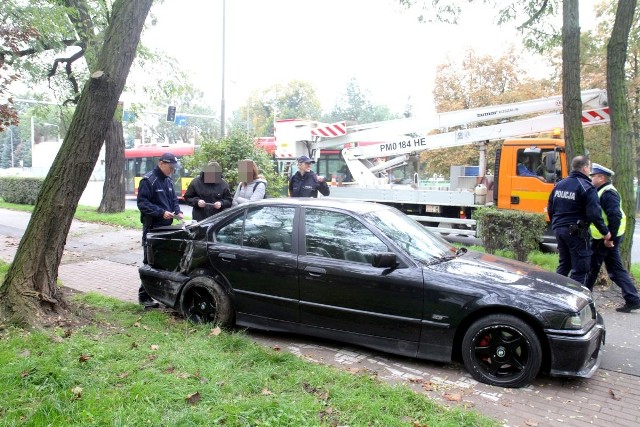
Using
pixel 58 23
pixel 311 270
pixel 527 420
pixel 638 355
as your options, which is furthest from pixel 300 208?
pixel 58 23

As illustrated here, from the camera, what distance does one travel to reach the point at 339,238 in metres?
4.75

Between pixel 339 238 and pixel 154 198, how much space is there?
2.57m

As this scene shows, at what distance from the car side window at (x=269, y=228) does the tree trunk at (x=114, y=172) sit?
11.9m

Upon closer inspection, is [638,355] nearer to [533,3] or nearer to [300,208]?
[300,208]

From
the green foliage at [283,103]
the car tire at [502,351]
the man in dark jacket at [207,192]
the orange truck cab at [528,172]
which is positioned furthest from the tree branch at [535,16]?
the green foliage at [283,103]

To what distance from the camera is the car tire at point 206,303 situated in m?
5.15

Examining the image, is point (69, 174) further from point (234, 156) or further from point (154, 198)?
point (234, 156)

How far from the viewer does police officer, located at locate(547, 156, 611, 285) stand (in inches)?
235

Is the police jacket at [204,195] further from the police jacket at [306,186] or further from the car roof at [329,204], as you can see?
the car roof at [329,204]

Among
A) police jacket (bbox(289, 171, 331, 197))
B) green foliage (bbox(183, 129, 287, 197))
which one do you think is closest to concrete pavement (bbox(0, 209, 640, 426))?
police jacket (bbox(289, 171, 331, 197))

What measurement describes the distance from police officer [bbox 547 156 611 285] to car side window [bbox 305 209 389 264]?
2839 mm

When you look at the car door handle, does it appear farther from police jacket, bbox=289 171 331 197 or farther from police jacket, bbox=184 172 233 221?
police jacket, bbox=289 171 331 197

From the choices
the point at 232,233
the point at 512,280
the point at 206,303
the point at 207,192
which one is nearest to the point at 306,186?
the point at 207,192

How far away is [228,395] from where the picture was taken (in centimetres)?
344
